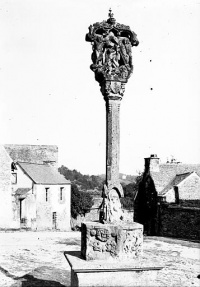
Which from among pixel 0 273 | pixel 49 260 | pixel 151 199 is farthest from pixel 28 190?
pixel 0 273

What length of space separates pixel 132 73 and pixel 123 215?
265 centimetres

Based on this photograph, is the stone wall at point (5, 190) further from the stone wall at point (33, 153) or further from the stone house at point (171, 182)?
the stone wall at point (33, 153)

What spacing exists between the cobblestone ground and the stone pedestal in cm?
62

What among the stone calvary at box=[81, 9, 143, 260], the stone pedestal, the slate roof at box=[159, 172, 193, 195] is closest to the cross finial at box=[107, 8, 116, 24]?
the stone calvary at box=[81, 9, 143, 260]

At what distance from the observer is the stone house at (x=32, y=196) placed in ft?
88.6

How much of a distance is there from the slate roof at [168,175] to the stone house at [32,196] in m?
8.90

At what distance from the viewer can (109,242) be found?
6.85m

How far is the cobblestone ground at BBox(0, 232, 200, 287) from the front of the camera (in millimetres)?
10305

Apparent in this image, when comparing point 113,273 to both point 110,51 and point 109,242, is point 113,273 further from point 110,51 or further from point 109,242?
point 110,51

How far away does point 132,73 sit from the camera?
24.8 feet

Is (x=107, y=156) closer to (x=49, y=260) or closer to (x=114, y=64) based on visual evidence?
(x=114, y=64)

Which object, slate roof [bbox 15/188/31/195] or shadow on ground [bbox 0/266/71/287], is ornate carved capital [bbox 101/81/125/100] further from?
slate roof [bbox 15/188/31/195]

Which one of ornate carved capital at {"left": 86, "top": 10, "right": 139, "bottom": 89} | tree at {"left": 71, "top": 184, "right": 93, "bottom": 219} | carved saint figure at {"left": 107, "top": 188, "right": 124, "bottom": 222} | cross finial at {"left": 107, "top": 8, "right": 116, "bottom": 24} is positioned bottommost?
tree at {"left": 71, "top": 184, "right": 93, "bottom": 219}

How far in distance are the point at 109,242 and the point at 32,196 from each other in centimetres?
2403
